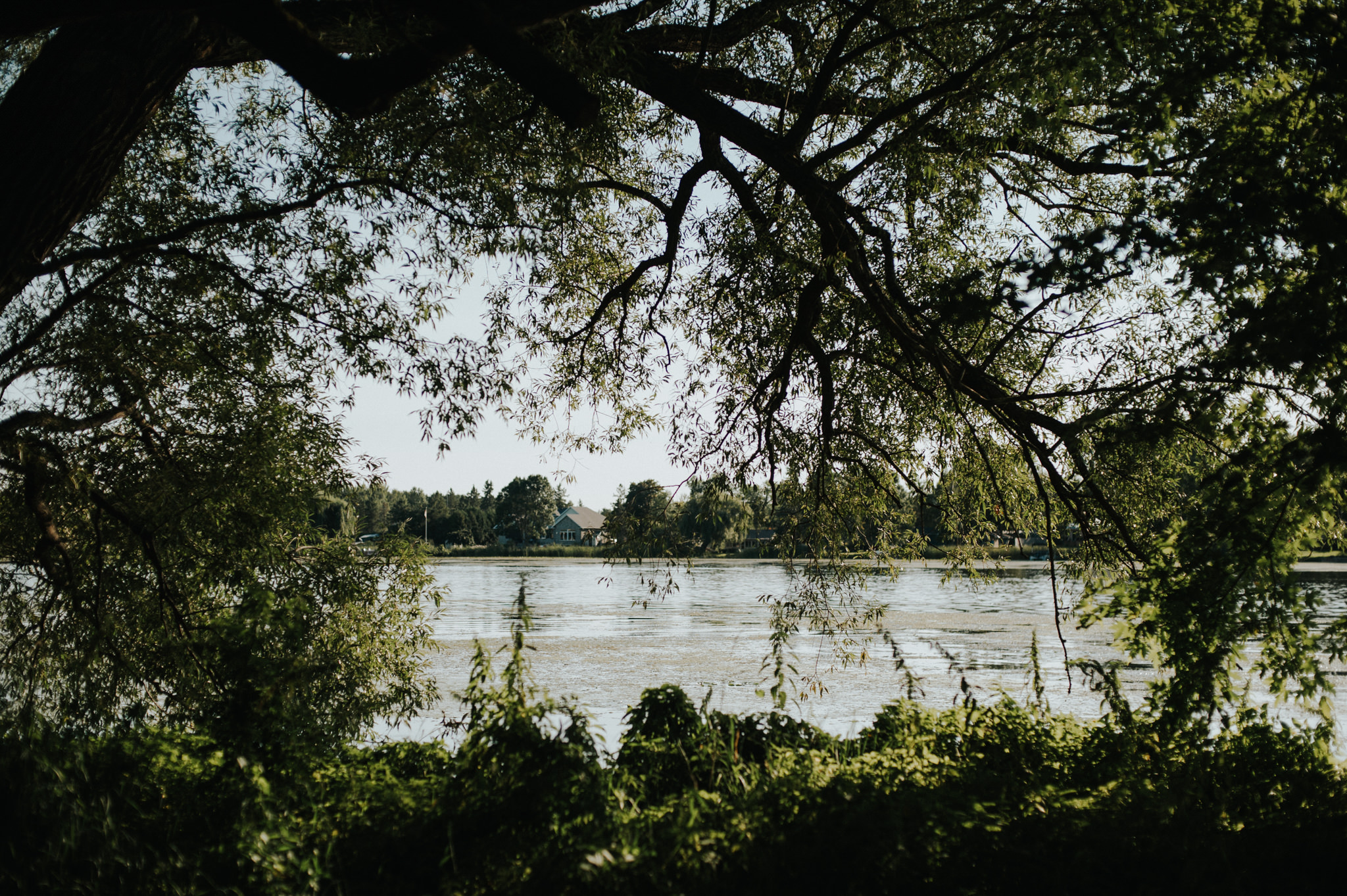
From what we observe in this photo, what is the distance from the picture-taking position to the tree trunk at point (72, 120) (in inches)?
174

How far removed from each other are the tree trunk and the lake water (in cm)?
293

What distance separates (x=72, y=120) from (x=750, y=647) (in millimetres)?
14484

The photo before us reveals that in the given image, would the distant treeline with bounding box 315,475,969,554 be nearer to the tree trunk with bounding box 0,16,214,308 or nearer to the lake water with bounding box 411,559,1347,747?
the lake water with bounding box 411,559,1347,747

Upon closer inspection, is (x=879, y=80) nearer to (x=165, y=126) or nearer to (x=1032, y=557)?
(x=165, y=126)

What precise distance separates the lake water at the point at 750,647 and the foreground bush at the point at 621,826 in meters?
0.88

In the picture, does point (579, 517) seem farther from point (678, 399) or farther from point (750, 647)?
point (678, 399)

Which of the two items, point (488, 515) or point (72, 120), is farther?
point (488, 515)

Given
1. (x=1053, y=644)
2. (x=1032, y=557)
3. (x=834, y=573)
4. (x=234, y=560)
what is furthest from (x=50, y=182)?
(x=1032, y=557)

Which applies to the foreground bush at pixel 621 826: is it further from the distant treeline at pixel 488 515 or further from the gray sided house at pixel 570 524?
the gray sided house at pixel 570 524

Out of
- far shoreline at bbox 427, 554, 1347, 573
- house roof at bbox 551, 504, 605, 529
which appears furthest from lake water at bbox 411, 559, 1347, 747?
house roof at bbox 551, 504, 605, 529

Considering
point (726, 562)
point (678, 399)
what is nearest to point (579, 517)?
point (726, 562)

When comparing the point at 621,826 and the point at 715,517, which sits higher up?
the point at 715,517

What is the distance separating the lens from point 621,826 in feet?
10.5

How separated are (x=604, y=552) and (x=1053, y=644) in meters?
13.1
